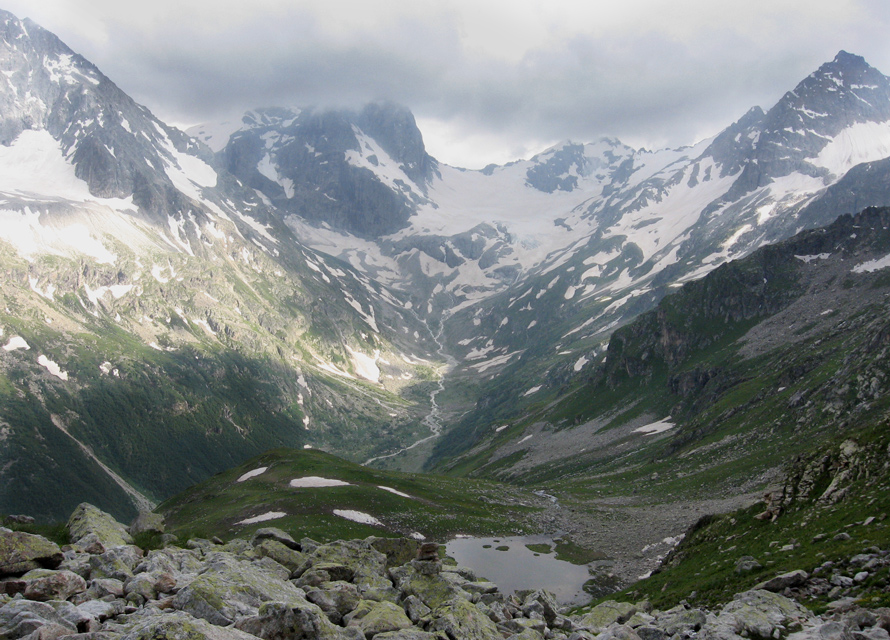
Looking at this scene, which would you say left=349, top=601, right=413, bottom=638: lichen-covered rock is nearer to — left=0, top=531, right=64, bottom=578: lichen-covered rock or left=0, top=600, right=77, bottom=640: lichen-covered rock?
left=0, top=600, right=77, bottom=640: lichen-covered rock

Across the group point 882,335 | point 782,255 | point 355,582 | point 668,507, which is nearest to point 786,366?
point 882,335

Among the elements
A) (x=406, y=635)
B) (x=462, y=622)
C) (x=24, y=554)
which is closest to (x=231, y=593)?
(x=406, y=635)

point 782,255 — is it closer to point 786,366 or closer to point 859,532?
point 786,366

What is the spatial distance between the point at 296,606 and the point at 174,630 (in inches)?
177

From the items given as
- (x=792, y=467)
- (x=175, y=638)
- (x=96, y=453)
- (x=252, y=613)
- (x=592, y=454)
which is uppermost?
(x=96, y=453)

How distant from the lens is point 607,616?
29.1 metres

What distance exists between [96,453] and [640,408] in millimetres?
180464

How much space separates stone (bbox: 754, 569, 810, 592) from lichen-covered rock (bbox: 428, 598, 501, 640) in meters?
12.6

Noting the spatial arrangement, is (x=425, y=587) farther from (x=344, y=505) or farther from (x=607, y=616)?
(x=344, y=505)

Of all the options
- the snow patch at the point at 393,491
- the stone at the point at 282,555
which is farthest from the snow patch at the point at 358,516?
the stone at the point at 282,555

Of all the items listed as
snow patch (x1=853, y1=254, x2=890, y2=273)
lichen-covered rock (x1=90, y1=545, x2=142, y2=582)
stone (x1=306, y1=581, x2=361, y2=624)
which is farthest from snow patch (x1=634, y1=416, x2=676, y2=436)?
lichen-covered rock (x1=90, y1=545, x2=142, y2=582)

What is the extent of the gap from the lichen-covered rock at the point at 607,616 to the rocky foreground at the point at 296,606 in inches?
2.6

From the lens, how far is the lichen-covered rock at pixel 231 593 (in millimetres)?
19516

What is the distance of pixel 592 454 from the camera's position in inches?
5389
